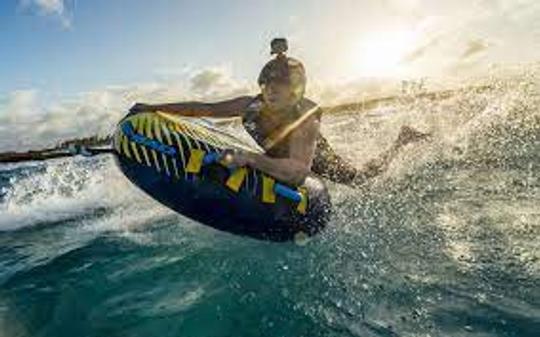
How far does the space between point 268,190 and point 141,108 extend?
2.17 meters

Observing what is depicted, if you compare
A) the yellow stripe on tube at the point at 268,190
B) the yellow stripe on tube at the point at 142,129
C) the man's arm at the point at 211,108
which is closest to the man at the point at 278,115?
the man's arm at the point at 211,108

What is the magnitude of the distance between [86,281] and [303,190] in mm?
3127

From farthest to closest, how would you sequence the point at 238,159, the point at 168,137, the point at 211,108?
the point at 211,108
the point at 168,137
the point at 238,159

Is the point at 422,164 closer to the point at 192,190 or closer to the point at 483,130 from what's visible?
the point at 483,130

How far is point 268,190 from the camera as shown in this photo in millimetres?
Result: 7449

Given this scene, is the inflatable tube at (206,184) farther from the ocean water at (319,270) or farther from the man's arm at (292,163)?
the ocean water at (319,270)

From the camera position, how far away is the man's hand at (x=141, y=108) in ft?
26.8

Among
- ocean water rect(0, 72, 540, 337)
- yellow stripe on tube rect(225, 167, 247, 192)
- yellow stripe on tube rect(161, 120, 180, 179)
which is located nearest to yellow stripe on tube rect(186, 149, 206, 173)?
yellow stripe on tube rect(161, 120, 180, 179)

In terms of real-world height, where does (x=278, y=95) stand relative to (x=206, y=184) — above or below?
above

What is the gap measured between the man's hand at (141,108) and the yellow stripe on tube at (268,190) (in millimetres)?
1917

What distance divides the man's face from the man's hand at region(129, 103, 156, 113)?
1555mm

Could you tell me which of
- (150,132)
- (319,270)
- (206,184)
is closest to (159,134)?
(150,132)

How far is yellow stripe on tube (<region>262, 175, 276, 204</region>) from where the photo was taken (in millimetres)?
7441

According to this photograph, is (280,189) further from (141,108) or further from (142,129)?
(141,108)
